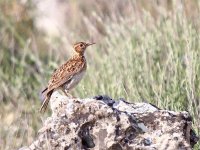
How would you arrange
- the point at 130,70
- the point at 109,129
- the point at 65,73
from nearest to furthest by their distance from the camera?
the point at 109,129
the point at 65,73
the point at 130,70

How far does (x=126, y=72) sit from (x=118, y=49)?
2.82 feet

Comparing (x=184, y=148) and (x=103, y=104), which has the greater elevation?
(x=103, y=104)

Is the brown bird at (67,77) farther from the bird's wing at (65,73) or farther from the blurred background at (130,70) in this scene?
the blurred background at (130,70)

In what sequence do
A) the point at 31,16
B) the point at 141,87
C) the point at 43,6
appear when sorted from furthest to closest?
the point at 43,6 < the point at 31,16 < the point at 141,87

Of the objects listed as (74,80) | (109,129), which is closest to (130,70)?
(74,80)

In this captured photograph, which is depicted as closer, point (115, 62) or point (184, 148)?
point (184, 148)

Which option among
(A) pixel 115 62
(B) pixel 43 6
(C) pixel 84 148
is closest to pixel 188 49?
(A) pixel 115 62

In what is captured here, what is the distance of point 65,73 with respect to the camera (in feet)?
18.5

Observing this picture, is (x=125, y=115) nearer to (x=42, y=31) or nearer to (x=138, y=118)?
(x=138, y=118)

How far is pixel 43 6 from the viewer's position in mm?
14555

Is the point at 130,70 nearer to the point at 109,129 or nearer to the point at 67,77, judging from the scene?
the point at 67,77

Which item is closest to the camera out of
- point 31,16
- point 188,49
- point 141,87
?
point 188,49

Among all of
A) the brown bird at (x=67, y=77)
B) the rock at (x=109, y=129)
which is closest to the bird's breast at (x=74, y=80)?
the brown bird at (x=67, y=77)

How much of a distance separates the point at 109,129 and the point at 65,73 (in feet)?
5.11
